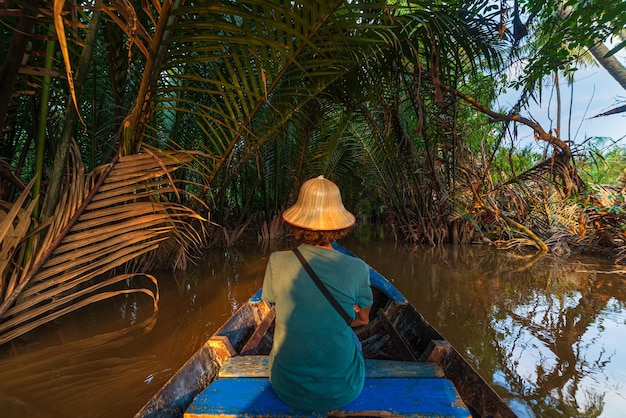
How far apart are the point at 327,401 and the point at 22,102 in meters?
3.36

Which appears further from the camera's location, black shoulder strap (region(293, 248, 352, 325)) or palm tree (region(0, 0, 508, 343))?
palm tree (region(0, 0, 508, 343))

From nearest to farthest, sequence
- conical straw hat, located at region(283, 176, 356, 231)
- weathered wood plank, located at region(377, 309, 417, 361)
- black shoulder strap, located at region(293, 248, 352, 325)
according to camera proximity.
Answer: black shoulder strap, located at region(293, 248, 352, 325) → conical straw hat, located at region(283, 176, 356, 231) → weathered wood plank, located at region(377, 309, 417, 361)

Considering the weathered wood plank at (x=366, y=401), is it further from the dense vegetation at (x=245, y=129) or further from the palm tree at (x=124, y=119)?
the dense vegetation at (x=245, y=129)

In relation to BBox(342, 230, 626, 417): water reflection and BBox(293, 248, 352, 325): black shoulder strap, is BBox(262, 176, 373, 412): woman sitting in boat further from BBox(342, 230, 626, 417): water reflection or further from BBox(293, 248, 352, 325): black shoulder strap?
BBox(342, 230, 626, 417): water reflection

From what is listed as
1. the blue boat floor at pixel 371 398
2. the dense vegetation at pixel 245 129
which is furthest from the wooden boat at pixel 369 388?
the dense vegetation at pixel 245 129

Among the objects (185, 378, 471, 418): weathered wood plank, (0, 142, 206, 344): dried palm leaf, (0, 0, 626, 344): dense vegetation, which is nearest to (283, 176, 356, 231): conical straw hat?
(185, 378, 471, 418): weathered wood plank

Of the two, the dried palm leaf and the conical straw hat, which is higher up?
the conical straw hat

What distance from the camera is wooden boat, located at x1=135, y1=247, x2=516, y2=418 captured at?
3.85 feet

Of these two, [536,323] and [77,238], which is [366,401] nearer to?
[77,238]

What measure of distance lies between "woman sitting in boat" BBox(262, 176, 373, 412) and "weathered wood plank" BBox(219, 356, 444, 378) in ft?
0.91

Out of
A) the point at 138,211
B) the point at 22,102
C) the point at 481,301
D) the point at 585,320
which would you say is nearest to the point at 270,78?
the point at 138,211

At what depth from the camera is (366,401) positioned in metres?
1.21

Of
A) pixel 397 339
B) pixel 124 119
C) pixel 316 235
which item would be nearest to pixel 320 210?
pixel 316 235

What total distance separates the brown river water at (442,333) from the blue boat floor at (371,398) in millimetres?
633
